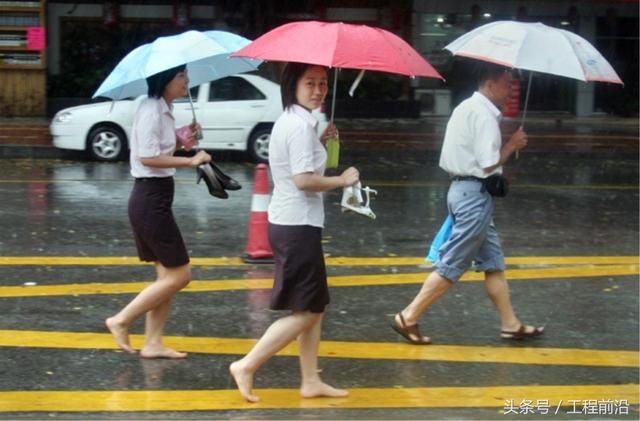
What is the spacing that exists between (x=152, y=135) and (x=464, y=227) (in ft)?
Answer: 7.03

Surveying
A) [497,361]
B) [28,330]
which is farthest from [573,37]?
[28,330]

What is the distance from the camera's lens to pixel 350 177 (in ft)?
18.2

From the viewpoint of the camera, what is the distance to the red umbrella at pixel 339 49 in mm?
5465

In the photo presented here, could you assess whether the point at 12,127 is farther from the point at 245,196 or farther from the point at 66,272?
the point at 66,272

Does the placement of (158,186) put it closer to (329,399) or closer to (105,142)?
(329,399)

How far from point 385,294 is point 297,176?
328cm

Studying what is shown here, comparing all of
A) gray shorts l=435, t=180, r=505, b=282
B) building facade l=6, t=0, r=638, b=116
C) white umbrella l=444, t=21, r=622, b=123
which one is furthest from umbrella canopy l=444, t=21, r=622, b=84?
building facade l=6, t=0, r=638, b=116

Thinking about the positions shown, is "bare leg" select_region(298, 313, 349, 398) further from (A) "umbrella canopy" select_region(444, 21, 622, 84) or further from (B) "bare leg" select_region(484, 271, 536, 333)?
(A) "umbrella canopy" select_region(444, 21, 622, 84)

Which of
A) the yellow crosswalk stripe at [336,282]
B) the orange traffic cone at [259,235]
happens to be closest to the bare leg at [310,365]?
the yellow crosswalk stripe at [336,282]

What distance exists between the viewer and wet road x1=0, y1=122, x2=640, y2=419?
6.02 meters

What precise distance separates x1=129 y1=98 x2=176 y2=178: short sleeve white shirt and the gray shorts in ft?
6.28

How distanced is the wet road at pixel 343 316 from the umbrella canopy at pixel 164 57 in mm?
1687

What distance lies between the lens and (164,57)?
629 centimetres

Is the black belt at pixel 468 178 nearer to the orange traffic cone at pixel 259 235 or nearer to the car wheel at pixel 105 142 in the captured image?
the orange traffic cone at pixel 259 235
